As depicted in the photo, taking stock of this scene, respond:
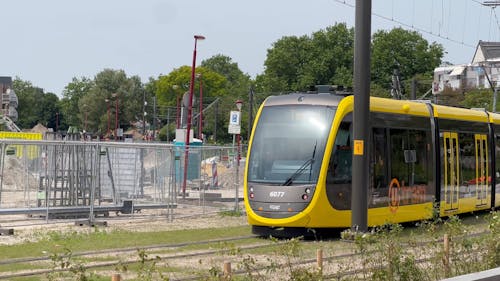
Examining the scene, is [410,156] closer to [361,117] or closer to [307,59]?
[361,117]

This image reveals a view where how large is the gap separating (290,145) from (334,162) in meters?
0.97

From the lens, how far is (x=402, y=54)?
103 meters

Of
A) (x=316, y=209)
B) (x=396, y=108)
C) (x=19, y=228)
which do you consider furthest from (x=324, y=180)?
(x=19, y=228)

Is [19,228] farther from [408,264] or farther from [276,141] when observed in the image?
[408,264]

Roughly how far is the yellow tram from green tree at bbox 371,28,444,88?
258 ft

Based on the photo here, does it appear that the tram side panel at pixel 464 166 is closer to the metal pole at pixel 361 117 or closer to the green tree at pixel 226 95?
the metal pole at pixel 361 117

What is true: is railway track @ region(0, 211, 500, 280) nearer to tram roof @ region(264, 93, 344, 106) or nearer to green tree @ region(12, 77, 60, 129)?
tram roof @ region(264, 93, 344, 106)

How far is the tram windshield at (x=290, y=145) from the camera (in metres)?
18.2

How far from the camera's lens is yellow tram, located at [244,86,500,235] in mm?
18156

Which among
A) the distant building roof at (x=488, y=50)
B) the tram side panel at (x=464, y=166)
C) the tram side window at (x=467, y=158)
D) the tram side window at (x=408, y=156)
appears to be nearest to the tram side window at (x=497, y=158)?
the tram side panel at (x=464, y=166)

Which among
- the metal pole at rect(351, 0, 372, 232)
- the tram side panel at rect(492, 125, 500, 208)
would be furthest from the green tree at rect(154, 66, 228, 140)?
the metal pole at rect(351, 0, 372, 232)

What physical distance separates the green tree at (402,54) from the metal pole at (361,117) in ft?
277

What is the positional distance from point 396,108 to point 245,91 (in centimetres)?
10439

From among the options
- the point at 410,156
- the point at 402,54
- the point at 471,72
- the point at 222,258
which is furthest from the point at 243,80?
the point at 222,258
